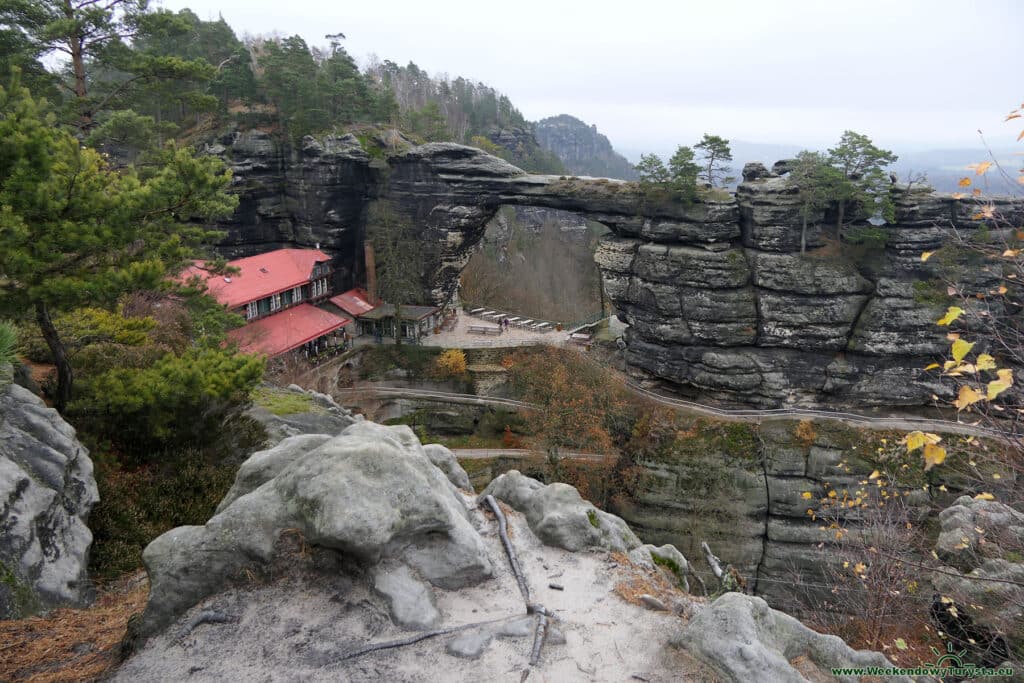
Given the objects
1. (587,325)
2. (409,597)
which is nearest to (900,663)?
(409,597)

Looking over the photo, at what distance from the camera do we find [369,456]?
5.93 m

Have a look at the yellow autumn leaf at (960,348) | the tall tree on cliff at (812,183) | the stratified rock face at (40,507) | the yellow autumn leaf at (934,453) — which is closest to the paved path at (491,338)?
the tall tree on cliff at (812,183)

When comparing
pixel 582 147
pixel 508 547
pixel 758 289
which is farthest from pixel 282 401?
pixel 582 147

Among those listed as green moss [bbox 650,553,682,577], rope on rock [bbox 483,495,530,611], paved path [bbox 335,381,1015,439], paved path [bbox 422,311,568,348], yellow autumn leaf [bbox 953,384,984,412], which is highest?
yellow autumn leaf [bbox 953,384,984,412]

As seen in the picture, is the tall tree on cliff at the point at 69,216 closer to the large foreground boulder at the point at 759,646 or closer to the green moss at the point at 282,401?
the green moss at the point at 282,401

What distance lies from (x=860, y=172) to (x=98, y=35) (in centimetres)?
2741

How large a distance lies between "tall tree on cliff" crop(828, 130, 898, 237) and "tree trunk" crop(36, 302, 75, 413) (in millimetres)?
26057

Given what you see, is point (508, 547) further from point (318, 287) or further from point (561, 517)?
point (318, 287)

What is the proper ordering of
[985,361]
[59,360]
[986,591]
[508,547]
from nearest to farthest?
[985,361], [508,547], [59,360], [986,591]

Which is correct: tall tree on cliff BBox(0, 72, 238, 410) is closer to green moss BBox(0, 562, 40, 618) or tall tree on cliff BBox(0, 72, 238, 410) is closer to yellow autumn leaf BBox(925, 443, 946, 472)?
green moss BBox(0, 562, 40, 618)

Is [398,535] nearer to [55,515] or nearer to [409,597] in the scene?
[409,597]

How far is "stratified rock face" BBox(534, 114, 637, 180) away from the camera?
108000mm

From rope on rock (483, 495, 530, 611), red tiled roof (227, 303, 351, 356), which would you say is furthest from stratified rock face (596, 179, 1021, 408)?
rope on rock (483, 495, 530, 611)

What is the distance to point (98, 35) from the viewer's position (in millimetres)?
15688
